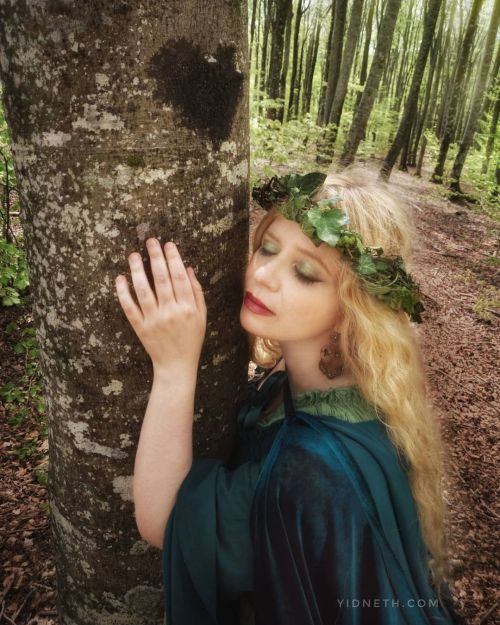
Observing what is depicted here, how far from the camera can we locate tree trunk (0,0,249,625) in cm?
97

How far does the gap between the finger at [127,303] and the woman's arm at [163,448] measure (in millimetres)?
178

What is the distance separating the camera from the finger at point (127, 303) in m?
1.14

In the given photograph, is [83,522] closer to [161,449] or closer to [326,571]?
[161,449]

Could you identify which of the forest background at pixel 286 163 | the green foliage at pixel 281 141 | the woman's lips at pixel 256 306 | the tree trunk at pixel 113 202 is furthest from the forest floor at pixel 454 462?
the green foliage at pixel 281 141

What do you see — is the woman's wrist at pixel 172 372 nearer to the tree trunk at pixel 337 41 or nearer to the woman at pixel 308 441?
the woman at pixel 308 441

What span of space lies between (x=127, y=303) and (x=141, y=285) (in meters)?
0.06

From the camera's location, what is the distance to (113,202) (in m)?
1.07

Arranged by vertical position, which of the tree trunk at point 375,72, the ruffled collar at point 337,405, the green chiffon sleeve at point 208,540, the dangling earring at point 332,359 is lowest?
the green chiffon sleeve at point 208,540

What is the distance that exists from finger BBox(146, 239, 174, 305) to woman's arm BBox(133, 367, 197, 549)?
0.22 m

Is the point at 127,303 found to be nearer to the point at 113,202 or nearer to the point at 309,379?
the point at 113,202

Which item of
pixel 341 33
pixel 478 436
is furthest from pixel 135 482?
pixel 341 33

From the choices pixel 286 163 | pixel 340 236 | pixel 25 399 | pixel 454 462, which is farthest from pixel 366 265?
pixel 286 163

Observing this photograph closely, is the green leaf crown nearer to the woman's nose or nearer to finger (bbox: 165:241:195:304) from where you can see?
the woman's nose

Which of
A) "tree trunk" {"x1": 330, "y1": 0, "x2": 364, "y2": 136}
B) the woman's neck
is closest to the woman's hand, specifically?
the woman's neck
